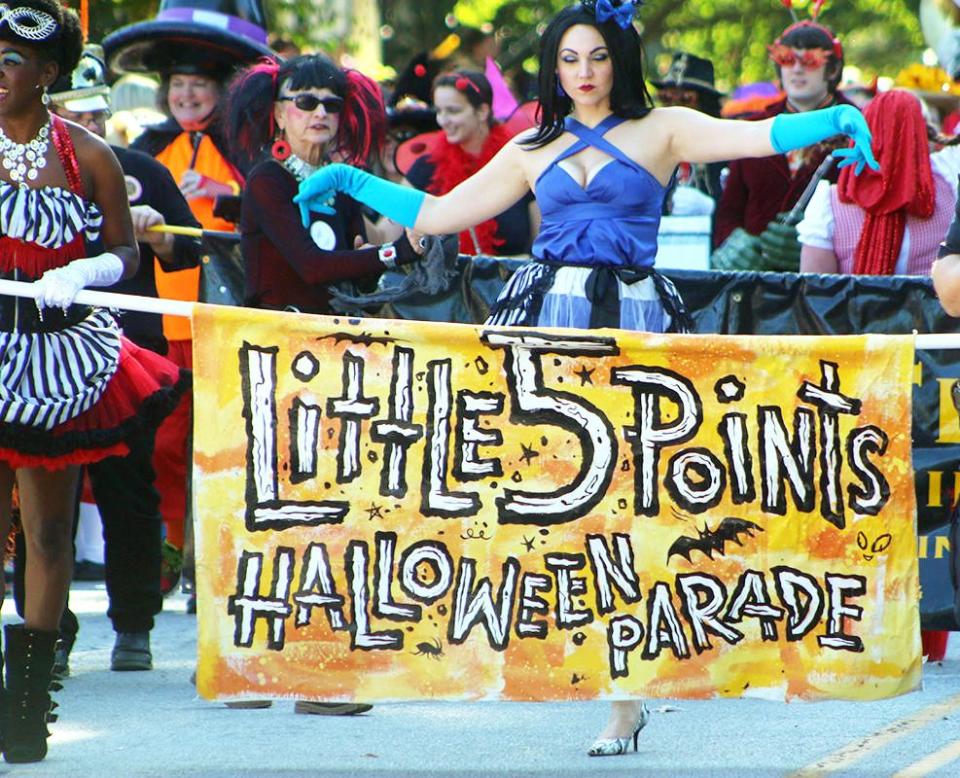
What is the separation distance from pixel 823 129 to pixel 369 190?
1.40 m

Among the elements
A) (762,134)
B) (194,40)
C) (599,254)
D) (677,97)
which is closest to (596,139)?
(599,254)

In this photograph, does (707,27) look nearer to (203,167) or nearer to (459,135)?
(459,135)

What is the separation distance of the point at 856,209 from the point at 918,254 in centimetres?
30

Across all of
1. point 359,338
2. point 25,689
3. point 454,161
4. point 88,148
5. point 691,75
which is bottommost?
point 25,689

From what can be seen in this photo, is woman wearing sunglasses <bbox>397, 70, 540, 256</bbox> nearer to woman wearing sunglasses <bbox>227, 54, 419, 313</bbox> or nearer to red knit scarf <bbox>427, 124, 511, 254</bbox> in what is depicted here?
red knit scarf <bbox>427, 124, 511, 254</bbox>

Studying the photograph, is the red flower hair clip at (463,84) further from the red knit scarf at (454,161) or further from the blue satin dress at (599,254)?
the blue satin dress at (599,254)

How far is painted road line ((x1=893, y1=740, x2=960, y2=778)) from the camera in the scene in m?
4.98

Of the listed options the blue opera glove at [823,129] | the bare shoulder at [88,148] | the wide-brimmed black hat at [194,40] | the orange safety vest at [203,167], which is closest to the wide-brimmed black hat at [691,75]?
the wide-brimmed black hat at [194,40]

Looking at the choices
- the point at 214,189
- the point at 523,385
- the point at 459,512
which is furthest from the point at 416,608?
the point at 214,189

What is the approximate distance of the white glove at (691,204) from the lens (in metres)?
9.63

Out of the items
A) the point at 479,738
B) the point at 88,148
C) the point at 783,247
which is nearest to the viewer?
the point at 88,148

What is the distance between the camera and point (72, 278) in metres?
4.97

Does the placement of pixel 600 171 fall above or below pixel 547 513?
above

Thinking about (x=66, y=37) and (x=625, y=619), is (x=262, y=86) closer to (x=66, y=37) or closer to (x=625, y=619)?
(x=66, y=37)
